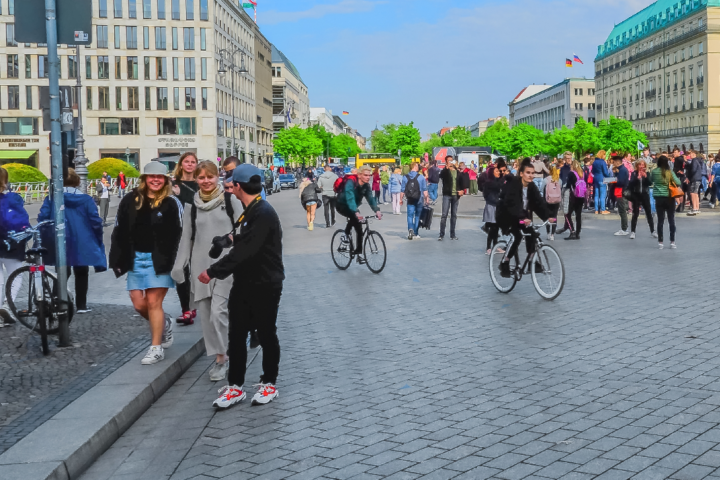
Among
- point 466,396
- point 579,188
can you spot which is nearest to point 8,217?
point 466,396

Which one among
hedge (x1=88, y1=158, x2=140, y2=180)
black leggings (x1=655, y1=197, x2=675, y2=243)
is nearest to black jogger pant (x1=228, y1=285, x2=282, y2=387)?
black leggings (x1=655, y1=197, x2=675, y2=243)

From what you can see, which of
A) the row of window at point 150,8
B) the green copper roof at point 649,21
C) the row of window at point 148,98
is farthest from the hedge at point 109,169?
the green copper roof at point 649,21

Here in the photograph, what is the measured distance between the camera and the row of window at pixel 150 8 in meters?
80.4

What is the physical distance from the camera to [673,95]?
103 m

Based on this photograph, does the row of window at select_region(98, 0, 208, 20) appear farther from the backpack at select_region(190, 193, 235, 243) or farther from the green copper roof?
the backpack at select_region(190, 193, 235, 243)

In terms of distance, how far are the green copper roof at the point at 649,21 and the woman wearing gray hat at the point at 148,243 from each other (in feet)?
318

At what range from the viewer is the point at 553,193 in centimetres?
1841

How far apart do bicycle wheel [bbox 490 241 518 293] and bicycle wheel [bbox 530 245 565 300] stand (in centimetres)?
37

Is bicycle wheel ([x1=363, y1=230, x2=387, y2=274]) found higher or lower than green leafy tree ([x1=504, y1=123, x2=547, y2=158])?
lower

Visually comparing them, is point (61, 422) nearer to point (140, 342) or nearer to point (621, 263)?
point (140, 342)

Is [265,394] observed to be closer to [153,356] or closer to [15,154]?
[153,356]

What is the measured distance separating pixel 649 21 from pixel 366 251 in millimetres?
105938

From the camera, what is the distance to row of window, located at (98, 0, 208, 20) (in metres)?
80.4

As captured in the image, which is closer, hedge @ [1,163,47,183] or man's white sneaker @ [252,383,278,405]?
man's white sneaker @ [252,383,278,405]
